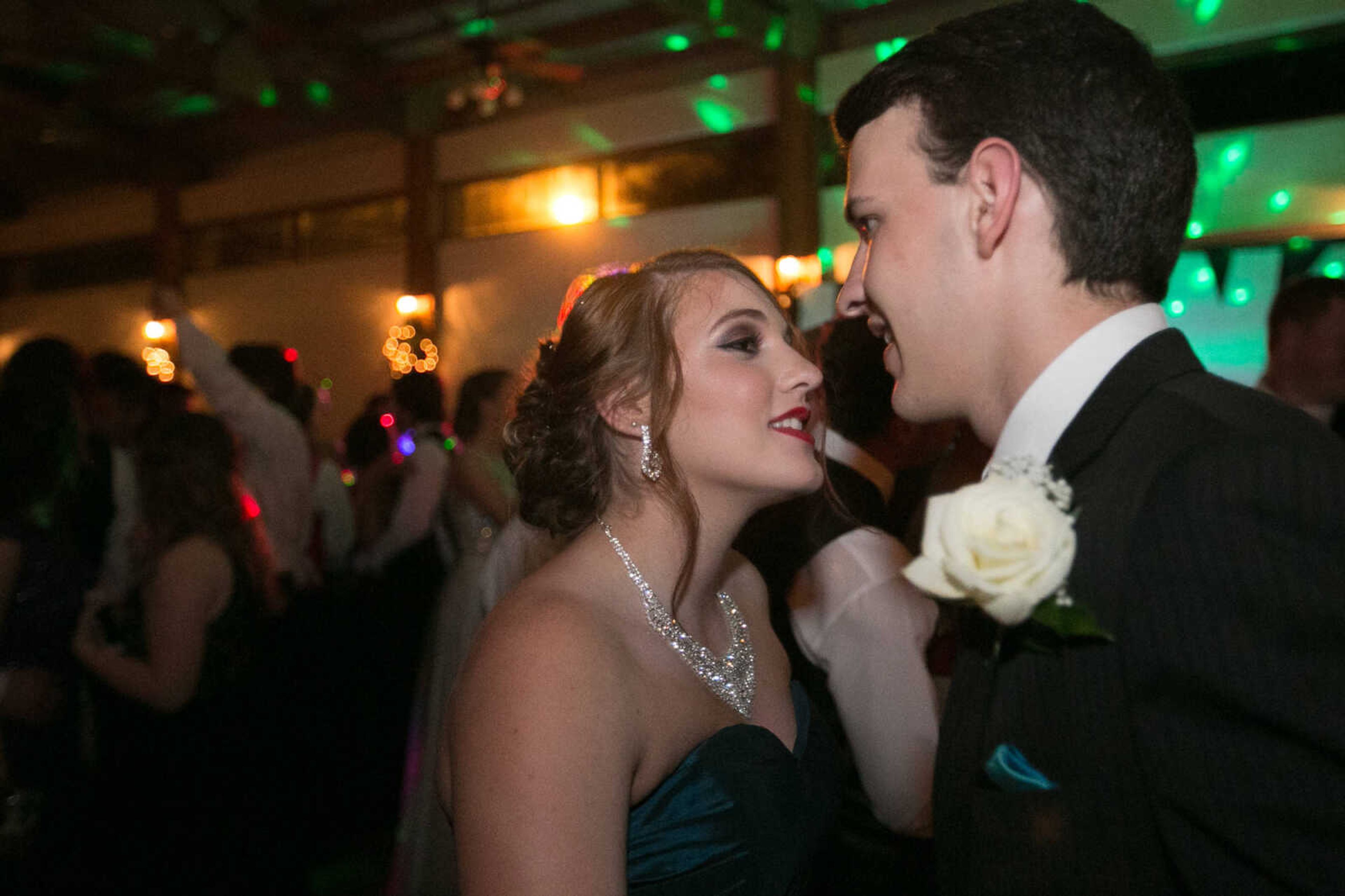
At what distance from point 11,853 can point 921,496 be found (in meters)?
2.27

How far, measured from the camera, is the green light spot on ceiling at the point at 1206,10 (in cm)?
643

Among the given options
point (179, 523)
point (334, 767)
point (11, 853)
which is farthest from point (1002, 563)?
point (334, 767)

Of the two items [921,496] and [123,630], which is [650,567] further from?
[123,630]

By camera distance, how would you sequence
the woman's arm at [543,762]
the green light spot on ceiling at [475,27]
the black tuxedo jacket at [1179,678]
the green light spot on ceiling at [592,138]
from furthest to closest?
the green light spot on ceiling at [592,138] < the green light spot on ceiling at [475,27] < the woman's arm at [543,762] < the black tuxedo jacket at [1179,678]

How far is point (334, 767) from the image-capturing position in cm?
381

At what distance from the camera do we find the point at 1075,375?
3.68 feet

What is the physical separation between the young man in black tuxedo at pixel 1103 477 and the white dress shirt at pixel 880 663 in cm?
61

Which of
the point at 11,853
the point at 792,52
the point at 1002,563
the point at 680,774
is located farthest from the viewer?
the point at 792,52

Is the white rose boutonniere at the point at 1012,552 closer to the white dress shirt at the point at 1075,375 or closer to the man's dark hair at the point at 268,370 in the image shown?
the white dress shirt at the point at 1075,375

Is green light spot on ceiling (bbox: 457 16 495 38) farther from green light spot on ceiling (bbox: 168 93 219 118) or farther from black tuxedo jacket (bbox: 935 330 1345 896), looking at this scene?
black tuxedo jacket (bbox: 935 330 1345 896)

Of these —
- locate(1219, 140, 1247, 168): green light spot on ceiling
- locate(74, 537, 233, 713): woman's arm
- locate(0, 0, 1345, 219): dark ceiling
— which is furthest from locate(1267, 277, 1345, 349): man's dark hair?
locate(0, 0, 1345, 219): dark ceiling

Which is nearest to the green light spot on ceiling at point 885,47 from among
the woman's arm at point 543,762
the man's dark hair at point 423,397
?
the man's dark hair at point 423,397

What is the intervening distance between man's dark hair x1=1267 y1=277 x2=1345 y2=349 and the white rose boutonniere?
2506 mm

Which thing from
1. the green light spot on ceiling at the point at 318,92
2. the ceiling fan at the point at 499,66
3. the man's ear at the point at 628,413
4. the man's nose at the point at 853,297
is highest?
the green light spot on ceiling at the point at 318,92
